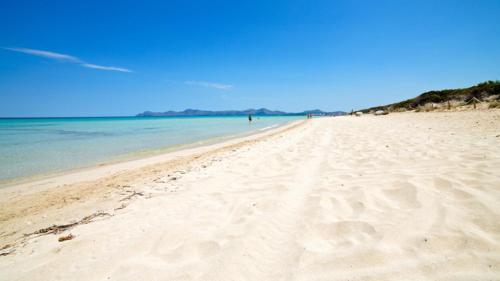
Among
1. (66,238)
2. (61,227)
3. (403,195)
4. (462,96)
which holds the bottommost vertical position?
(61,227)

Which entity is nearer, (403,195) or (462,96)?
(403,195)

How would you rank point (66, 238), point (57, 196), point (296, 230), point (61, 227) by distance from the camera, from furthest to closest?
point (57, 196), point (61, 227), point (66, 238), point (296, 230)

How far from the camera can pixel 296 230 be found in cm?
250

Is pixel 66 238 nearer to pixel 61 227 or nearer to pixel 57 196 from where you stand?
pixel 61 227

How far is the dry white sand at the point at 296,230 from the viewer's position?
1.84 meters

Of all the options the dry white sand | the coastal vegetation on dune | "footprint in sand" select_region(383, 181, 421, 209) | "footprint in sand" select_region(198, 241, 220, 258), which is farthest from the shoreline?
the coastal vegetation on dune

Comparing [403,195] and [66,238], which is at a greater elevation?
[403,195]

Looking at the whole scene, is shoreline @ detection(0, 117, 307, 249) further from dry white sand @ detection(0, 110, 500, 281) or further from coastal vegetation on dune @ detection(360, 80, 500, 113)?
coastal vegetation on dune @ detection(360, 80, 500, 113)

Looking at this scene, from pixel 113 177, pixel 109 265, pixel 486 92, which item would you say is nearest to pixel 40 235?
pixel 109 265

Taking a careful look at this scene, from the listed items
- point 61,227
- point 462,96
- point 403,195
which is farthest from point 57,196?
point 462,96

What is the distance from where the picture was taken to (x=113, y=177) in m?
6.79

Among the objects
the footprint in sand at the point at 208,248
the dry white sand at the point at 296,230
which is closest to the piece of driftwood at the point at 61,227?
the dry white sand at the point at 296,230

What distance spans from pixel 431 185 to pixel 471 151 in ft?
9.04

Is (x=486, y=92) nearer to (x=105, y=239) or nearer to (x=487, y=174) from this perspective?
(x=487, y=174)
